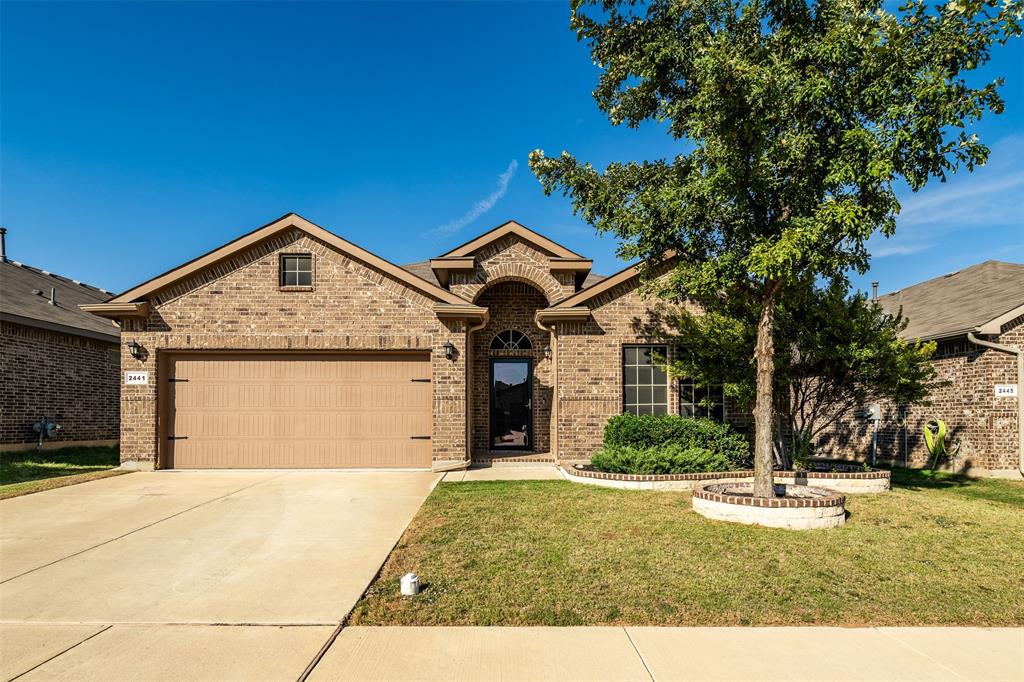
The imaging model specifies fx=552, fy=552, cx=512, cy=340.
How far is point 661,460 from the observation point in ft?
31.1

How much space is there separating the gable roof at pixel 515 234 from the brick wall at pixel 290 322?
2.57 m

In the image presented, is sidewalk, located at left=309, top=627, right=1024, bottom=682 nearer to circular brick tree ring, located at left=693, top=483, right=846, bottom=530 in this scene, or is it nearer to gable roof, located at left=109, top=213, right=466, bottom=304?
circular brick tree ring, located at left=693, top=483, right=846, bottom=530

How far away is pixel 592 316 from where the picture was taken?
11984 millimetres

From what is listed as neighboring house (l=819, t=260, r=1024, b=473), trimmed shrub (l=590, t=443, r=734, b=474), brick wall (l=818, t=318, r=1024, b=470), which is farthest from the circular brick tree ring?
brick wall (l=818, t=318, r=1024, b=470)

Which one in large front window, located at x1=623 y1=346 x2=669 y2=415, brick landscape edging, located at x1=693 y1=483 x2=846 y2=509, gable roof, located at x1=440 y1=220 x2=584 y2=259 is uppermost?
gable roof, located at x1=440 y1=220 x2=584 y2=259

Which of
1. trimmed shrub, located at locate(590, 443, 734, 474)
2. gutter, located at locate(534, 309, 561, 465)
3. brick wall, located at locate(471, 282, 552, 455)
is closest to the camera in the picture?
trimmed shrub, located at locate(590, 443, 734, 474)

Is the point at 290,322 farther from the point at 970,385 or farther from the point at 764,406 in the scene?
the point at 970,385

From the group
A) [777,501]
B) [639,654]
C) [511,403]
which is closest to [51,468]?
[511,403]

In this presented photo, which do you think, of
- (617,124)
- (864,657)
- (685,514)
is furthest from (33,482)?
(864,657)

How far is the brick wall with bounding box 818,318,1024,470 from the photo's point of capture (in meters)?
11.9

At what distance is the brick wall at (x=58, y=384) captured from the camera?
13250 millimetres

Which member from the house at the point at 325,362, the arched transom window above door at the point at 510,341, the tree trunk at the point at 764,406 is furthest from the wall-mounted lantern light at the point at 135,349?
the tree trunk at the point at 764,406

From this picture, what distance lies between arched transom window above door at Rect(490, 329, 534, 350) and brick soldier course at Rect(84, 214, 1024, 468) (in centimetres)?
240

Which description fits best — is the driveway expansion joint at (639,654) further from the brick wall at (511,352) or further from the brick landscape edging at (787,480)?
the brick wall at (511,352)
